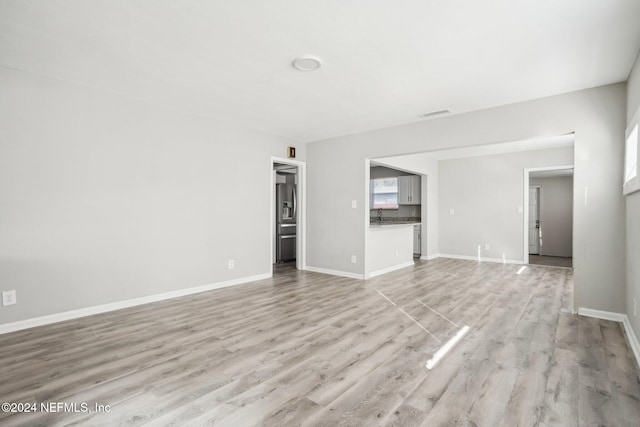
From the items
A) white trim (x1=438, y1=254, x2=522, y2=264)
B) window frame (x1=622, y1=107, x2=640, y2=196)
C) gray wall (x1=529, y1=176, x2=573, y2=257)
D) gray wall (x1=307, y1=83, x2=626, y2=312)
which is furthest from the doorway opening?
window frame (x1=622, y1=107, x2=640, y2=196)

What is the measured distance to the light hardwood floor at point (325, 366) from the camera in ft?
5.77

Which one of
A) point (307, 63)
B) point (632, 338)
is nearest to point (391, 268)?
point (632, 338)

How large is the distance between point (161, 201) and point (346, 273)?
313 centimetres

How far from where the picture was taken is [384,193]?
8930 mm

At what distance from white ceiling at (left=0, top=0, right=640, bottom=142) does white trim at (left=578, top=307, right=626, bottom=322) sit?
237 cm

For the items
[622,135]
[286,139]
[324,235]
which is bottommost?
[324,235]

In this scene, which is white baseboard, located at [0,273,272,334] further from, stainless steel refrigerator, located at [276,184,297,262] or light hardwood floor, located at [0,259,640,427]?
stainless steel refrigerator, located at [276,184,297,262]

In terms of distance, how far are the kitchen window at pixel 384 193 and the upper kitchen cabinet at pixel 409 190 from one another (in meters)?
0.28

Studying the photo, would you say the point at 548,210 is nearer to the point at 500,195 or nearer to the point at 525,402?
the point at 500,195

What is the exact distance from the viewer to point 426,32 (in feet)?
7.88

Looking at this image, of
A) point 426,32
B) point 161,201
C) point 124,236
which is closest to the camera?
point 426,32

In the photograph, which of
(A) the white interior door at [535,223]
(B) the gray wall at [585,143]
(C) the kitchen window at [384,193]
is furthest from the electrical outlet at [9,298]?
(A) the white interior door at [535,223]

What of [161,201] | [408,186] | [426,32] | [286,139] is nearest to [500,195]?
[408,186]

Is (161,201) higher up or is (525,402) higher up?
(161,201)
